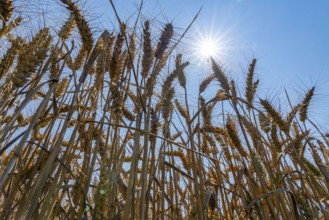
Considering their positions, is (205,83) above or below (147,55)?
above

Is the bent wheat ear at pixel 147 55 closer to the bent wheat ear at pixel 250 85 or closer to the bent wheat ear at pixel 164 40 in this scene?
the bent wheat ear at pixel 164 40

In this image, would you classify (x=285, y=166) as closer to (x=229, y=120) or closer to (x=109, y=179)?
(x=229, y=120)

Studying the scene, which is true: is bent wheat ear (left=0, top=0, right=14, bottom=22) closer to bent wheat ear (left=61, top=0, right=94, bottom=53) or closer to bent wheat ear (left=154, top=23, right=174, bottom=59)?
bent wheat ear (left=61, top=0, right=94, bottom=53)

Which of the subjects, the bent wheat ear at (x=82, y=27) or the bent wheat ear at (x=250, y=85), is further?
the bent wheat ear at (x=250, y=85)

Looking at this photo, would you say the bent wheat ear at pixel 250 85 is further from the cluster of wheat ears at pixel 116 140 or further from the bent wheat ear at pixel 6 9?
the bent wheat ear at pixel 6 9

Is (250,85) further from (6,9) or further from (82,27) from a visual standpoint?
(6,9)

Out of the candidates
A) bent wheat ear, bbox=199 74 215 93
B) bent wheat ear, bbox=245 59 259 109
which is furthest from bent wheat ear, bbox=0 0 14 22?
bent wheat ear, bbox=245 59 259 109

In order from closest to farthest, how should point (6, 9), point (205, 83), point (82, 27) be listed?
point (6, 9)
point (82, 27)
point (205, 83)

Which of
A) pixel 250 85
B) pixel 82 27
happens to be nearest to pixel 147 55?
pixel 82 27

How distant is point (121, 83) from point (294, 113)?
1.50 metres

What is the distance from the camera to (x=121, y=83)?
161 centimetres

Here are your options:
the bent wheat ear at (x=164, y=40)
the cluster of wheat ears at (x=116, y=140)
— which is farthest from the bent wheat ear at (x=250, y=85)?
the bent wheat ear at (x=164, y=40)

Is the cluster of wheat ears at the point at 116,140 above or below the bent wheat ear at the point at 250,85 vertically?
below

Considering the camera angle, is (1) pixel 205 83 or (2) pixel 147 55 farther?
(1) pixel 205 83
